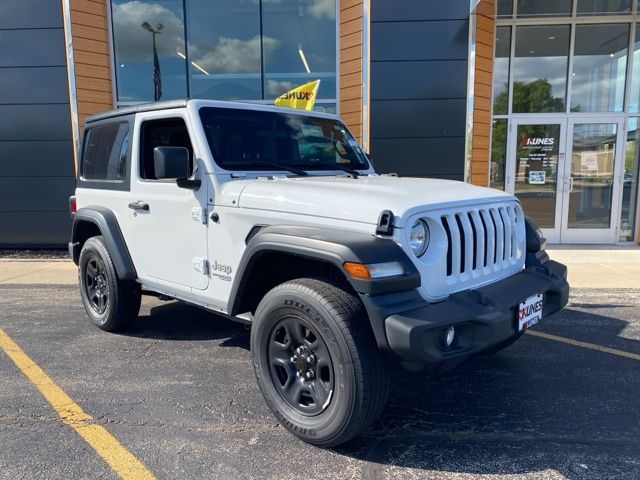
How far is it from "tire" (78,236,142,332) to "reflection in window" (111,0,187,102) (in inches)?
227

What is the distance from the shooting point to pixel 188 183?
360 centimetres

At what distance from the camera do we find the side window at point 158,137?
3.91 meters

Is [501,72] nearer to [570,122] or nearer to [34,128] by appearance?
[570,122]

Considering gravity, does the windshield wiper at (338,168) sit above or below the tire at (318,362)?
above

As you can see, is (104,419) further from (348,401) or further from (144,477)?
(348,401)

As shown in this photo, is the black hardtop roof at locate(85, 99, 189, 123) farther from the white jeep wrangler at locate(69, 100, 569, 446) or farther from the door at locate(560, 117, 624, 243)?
the door at locate(560, 117, 624, 243)

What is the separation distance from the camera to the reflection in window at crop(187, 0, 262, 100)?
32.3 ft

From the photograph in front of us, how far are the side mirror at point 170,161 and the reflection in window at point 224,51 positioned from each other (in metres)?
6.76

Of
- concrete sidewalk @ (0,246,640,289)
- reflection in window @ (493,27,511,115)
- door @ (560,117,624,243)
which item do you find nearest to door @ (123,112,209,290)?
concrete sidewalk @ (0,246,640,289)

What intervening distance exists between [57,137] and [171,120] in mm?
6828

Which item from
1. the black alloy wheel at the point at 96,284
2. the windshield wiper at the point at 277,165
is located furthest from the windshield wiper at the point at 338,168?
the black alloy wheel at the point at 96,284

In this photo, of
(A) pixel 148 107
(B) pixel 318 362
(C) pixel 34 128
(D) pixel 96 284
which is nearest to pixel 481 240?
(B) pixel 318 362

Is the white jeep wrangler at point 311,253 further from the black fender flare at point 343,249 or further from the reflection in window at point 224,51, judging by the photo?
the reflection in window at point 224,51

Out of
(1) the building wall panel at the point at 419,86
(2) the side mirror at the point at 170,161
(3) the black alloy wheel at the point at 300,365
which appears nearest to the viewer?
(3) the black alloy wheel at the point at 300,365
